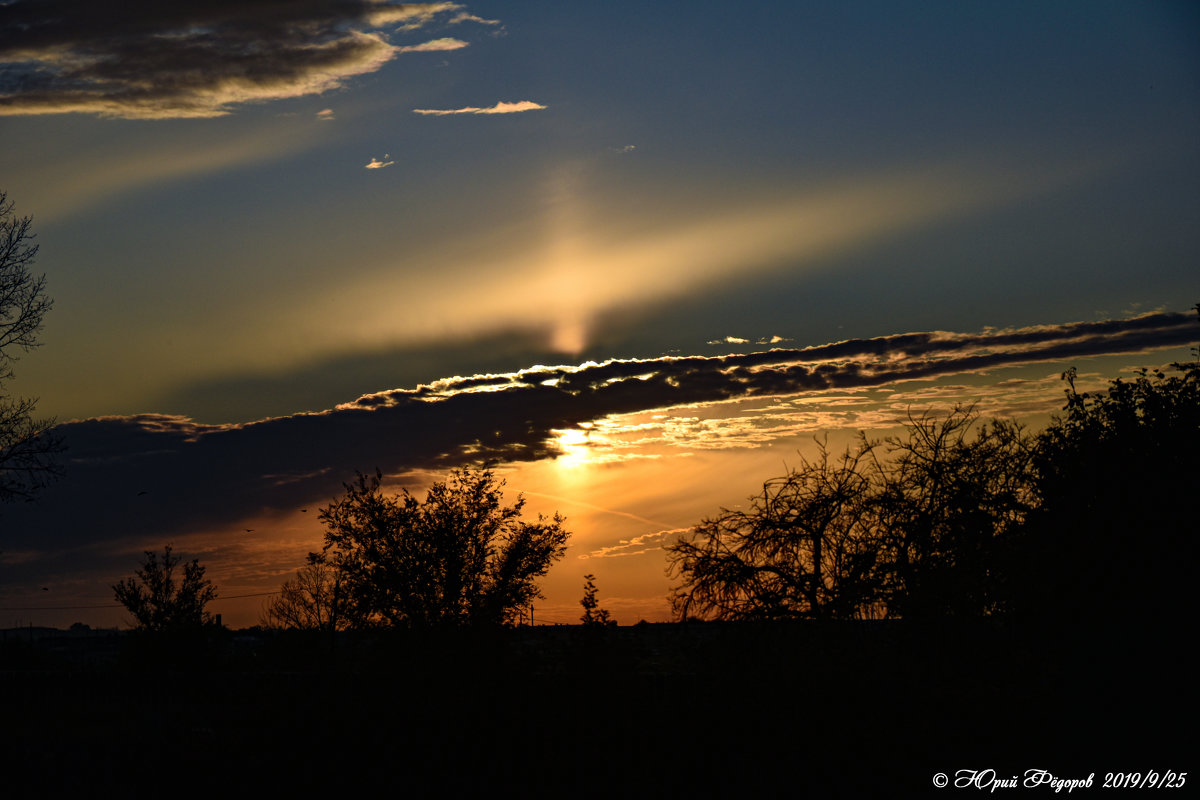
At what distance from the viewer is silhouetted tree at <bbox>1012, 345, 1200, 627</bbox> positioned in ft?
103

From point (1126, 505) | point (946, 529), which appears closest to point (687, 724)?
point (946, 529)

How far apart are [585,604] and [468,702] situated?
168 inches

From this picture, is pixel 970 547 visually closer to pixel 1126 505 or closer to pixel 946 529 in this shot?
pixel 946 529

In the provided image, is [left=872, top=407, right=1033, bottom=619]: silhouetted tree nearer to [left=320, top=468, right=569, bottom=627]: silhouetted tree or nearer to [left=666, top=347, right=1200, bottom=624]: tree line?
[left=666, top=347, right=1200, bottom=624]: tree line

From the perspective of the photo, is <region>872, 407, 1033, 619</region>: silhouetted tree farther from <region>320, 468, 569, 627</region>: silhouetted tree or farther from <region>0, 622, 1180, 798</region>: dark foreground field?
<region>320, 468, 569, 627</region>: silhouetted tree

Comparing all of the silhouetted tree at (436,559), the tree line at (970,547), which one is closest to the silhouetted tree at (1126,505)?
the tree line at (970,547)

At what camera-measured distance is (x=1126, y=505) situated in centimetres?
3341

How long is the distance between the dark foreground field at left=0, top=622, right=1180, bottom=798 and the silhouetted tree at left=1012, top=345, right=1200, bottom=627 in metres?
2.40

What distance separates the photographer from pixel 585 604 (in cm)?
2561

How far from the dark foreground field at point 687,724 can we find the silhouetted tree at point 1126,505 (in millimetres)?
2404

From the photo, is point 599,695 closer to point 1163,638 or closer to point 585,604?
point 585,604

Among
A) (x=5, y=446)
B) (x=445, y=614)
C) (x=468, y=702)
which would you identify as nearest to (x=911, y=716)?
(x=468, y=702)

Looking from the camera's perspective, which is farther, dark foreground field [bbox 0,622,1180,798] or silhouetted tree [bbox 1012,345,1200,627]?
silhouetted tree [bbox 1012,345,1200,627]

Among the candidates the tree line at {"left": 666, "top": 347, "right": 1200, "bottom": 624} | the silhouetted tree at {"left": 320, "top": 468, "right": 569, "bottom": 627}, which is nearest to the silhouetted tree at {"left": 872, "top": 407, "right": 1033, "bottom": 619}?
the tree line at {"left": 666, "top": 347, "right": 1200, "bottom": 624}
